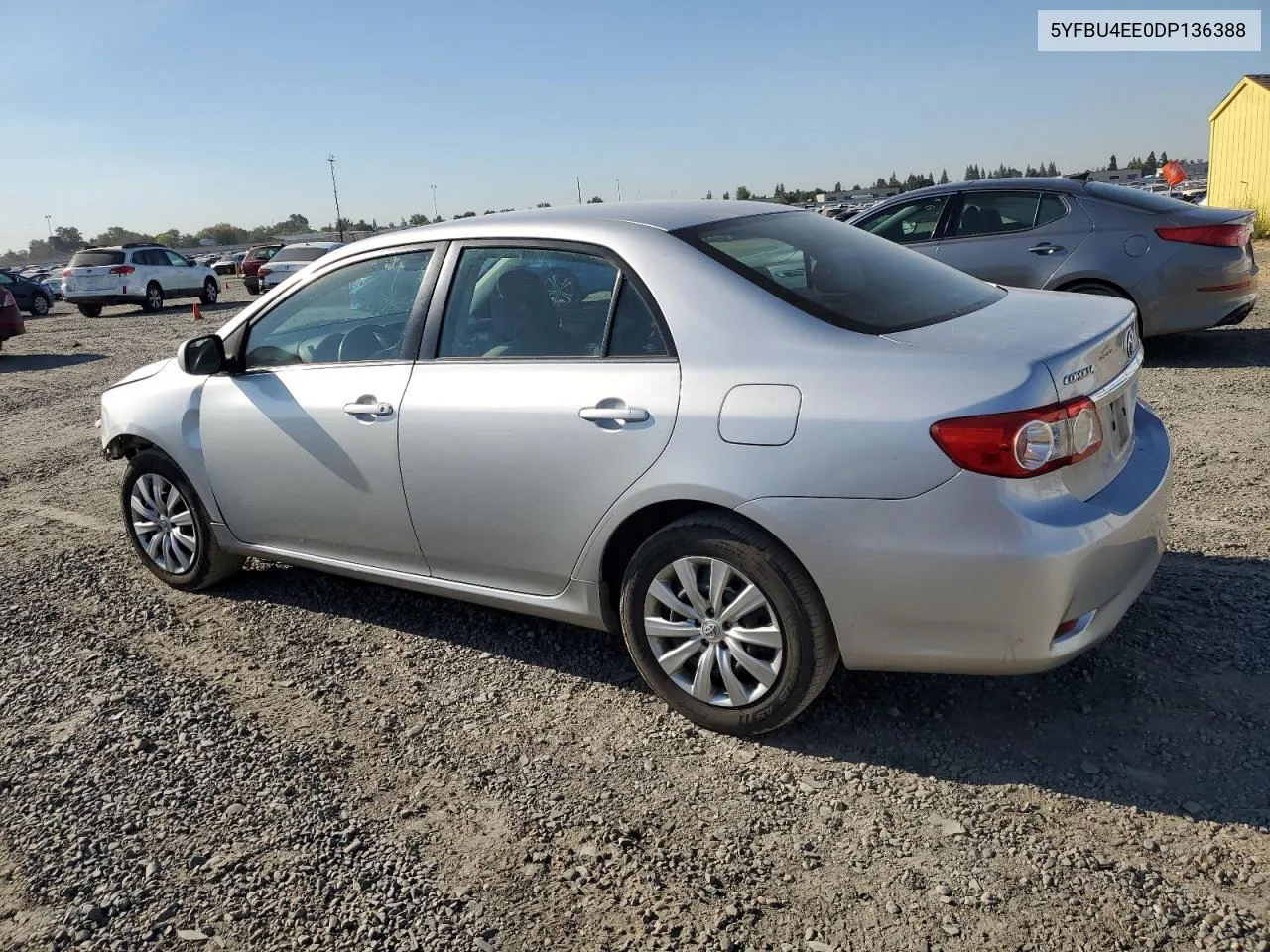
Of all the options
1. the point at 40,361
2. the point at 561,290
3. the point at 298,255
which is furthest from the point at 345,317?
the point at 298,255

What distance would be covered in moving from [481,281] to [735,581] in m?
1.53

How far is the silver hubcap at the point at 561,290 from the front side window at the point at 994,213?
6385mm

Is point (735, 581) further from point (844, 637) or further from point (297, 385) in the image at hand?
point (297, 385)

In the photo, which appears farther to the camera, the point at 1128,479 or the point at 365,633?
the point at 365,633

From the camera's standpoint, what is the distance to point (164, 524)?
5070 mm

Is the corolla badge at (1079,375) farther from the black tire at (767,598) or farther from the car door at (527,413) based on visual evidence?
the car door at (527,413)

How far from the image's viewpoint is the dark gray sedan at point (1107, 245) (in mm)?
8297

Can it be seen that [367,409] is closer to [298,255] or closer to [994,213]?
[994,213]

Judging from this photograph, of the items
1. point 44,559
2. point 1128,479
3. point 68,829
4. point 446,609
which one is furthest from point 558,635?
point 44,559

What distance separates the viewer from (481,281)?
3926mm

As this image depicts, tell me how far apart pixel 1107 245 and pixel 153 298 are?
78.6 ft

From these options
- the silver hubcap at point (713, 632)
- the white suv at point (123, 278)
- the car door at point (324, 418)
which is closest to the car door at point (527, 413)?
the car door at point (324, 418)

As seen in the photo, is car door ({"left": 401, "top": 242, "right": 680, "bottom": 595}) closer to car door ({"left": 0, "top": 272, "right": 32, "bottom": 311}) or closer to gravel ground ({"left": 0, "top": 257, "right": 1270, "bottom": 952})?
gravel ground ({"left": 0, "top": 257, "right": 1270, "bottom": 952})

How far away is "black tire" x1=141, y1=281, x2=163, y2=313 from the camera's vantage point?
26.0m
